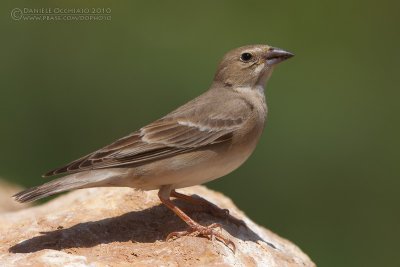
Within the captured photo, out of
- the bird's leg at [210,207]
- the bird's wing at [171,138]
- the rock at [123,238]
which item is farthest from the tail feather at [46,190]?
the bird's leg at [210,207]

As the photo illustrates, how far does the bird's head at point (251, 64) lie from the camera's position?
7.70 m

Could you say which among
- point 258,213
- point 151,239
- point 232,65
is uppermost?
point 232,65

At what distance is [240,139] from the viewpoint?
7055 millimetres

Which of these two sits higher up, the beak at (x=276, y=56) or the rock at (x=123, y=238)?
the beak at (x=276, y=56)

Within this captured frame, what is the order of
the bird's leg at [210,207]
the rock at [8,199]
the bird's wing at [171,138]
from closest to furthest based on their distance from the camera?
1. the bird's wing at [171,138]
2. the bird's leg at [210,207]
3. the rock at [8,199]

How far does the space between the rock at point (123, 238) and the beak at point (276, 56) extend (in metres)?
1.51

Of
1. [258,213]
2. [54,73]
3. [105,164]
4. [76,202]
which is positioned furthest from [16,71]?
[105,164]

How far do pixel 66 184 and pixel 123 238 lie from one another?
0.67 m

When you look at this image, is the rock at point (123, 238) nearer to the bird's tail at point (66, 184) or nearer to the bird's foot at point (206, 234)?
the bird's foot at point (206, 234)

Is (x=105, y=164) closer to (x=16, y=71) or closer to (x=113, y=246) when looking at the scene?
(x=113, y=246)

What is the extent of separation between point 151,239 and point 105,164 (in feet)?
2.49

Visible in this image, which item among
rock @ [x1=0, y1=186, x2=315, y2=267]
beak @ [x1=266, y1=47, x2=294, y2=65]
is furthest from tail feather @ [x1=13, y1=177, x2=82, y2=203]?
beak @ [x1=266, y1=47, x2=294, y2=65]

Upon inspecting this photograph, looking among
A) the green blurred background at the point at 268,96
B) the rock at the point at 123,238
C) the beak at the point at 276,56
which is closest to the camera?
the rock at the point at 123,238

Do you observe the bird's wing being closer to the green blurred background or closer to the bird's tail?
the bird's tail
